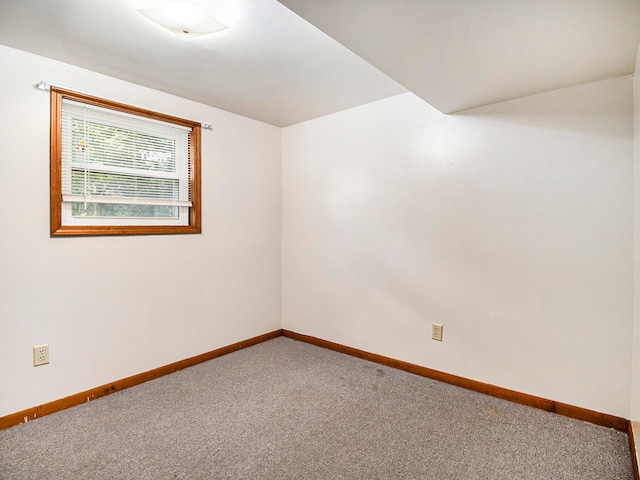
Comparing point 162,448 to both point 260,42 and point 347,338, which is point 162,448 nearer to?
point 347,338

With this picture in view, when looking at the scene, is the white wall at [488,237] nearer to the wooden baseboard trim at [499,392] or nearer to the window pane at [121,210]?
the wooden baseboard trim at [499,392]

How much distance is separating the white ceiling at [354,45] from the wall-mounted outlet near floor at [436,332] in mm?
1543

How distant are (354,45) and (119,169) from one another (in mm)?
1855

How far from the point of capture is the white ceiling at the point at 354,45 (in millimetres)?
1276

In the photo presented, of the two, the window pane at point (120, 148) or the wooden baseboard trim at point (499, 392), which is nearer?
the wooden baseboard trim at point (499, 392)

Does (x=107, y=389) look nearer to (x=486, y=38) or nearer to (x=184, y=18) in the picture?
(x=184, y=18)

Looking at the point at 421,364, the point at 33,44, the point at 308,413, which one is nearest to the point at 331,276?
the point at 421,364

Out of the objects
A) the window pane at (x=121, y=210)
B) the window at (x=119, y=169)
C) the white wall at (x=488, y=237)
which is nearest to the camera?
the white wall at (x=488, y=237)

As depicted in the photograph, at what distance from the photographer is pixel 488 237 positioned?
2.27 m

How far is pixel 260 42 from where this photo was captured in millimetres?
1858

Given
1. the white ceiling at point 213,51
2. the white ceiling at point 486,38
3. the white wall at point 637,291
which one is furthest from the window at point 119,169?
the white wall at point 637,291

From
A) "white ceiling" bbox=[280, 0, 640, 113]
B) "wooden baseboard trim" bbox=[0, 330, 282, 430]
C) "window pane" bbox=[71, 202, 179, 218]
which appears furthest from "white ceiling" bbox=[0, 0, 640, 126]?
"wooden baseboard trim" bbox=[0, 330, 282, 430]

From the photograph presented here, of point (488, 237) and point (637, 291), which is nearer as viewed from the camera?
point (637, 291)

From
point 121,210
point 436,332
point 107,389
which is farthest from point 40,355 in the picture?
point 436,332
